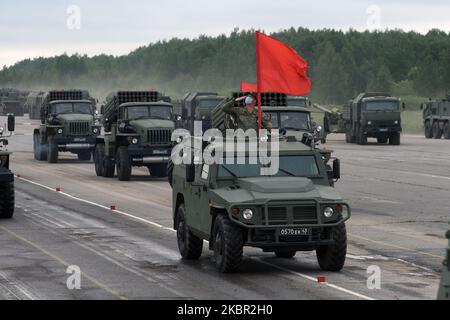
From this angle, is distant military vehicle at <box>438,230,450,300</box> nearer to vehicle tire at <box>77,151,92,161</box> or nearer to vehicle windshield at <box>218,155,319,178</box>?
vehicle windshield at <box>218,155,319,178</box>

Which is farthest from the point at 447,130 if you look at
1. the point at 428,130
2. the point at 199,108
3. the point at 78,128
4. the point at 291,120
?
the point at 291,120

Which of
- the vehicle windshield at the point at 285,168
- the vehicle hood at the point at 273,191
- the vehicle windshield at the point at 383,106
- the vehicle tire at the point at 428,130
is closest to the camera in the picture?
the vehicle hood at the point at 273,191

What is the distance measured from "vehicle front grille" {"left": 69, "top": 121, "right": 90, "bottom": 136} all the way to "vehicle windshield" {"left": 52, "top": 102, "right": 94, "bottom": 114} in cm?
123

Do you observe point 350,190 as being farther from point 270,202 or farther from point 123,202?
point 270,202

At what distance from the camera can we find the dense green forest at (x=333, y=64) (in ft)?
442

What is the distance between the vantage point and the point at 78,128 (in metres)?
46.4

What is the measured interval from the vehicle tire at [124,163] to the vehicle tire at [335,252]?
66.0 feet

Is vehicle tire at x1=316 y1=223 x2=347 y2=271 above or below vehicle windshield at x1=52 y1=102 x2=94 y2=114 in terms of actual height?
below

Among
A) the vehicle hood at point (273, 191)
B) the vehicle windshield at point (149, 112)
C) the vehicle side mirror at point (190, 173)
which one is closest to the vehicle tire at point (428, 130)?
the vehicle windshield at point (149, 112)

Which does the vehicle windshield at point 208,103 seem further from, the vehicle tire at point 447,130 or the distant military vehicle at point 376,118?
the vehicle tire at point 447,130

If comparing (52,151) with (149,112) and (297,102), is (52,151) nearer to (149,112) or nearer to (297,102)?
(149,112)

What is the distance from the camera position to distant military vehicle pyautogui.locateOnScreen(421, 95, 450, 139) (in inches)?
2687

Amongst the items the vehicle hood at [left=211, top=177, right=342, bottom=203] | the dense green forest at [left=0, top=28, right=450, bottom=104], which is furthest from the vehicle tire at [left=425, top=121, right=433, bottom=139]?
the vehicle hood at [left=211, top=177, right=342, bottom=203]

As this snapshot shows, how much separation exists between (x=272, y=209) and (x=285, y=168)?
4.39 ft
